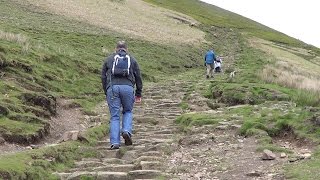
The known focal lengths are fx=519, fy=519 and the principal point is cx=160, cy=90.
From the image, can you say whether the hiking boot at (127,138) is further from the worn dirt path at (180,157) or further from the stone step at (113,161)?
the stone step at (113,161)

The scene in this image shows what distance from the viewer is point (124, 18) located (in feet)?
201

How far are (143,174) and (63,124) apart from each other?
632 cm

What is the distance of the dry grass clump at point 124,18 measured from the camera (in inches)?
2053

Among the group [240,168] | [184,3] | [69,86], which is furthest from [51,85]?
[184,3]

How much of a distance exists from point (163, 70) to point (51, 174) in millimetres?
25409

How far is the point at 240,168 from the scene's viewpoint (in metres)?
10.8

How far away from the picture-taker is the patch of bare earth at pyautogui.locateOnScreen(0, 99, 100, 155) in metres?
12.8

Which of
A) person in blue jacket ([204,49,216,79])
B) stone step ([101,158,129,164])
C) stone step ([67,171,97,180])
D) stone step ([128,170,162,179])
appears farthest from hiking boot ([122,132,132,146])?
person in blue jacket ([204,49,216,79])

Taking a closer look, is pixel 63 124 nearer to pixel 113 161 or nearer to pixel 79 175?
pixel 113 161

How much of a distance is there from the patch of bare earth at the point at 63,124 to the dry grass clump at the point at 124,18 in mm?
30263

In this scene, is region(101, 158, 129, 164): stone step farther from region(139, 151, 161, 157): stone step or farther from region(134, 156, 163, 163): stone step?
region(139, 151, 161, 157): stone step

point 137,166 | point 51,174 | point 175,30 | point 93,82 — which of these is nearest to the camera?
point 51,174

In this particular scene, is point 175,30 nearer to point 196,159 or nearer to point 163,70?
point 163,70

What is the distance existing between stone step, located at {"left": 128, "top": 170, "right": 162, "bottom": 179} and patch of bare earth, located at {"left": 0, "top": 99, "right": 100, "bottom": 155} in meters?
3.22
